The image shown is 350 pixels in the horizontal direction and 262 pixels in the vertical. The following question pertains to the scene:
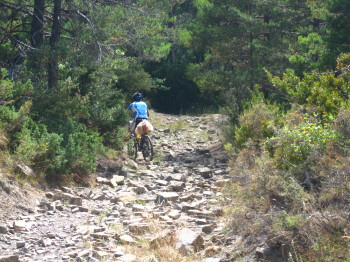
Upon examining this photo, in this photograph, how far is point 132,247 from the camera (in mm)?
7328

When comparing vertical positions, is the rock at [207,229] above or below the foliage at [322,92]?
below

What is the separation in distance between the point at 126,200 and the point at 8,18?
6.83 metres

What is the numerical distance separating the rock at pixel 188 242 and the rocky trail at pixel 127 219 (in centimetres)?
1

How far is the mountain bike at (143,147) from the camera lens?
48.1 feet

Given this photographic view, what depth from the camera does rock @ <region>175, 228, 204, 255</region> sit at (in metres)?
7.07

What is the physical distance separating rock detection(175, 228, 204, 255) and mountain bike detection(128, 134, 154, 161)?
7.21 metres

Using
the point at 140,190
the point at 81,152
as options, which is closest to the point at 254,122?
the point at 140,190

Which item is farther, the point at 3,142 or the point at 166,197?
the point at 3,142

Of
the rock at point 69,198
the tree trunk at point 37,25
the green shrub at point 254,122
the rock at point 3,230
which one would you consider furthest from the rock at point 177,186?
the tree trunk at point 37,25

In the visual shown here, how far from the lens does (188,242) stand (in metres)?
7.18

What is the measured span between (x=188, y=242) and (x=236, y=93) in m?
11.0

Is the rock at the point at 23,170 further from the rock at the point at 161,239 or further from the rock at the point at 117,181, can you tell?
the rock at the point at 161,239

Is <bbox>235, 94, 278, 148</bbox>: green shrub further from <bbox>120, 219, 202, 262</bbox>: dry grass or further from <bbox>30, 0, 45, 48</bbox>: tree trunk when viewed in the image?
<bbox>30, 0, 45, 48</bbox>: tree trunk

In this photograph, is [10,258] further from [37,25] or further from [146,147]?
[37,25]
